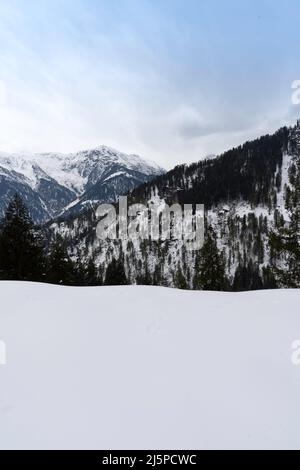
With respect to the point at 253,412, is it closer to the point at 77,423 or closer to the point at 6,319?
the point at 77,423

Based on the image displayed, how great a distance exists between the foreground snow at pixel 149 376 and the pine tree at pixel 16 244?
18712 mm

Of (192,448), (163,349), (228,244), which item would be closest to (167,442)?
(192,448)

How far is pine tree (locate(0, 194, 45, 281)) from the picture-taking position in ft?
89.5

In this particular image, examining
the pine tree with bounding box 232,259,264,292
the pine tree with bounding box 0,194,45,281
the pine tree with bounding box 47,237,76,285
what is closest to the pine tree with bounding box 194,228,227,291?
the pine tree with bounding box 47,237,76,285

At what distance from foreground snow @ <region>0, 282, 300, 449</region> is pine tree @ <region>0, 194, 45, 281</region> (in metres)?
18.7

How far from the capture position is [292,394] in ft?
18.3

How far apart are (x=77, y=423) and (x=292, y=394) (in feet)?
12.4

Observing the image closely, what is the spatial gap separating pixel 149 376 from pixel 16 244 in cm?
2434

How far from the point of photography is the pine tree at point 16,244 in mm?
27266
